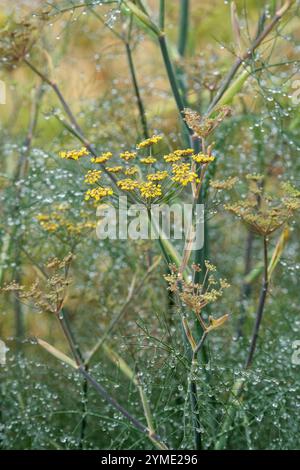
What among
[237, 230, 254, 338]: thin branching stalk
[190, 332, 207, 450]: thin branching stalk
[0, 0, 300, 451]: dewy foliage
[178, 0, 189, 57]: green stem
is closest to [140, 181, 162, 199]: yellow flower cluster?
[0, 0, 300, 451]: dewy foliage

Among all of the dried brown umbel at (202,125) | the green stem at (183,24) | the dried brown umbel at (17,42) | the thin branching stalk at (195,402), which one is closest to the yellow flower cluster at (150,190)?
the dried brown umbel at (202,125)

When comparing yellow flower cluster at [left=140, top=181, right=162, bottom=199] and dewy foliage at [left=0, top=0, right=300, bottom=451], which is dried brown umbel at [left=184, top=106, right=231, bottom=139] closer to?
dewy foliage at [left=0, top=0, right=300, bottom=451]

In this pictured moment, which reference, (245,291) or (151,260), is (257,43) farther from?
(245,291)

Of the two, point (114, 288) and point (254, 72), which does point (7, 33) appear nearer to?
point (254, 72)

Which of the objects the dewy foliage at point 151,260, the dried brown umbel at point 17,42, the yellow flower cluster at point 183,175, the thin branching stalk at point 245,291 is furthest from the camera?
the thin branching stalk at point 245,291

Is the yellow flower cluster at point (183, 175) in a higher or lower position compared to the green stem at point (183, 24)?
lower

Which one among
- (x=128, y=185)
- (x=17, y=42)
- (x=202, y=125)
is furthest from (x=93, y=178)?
(x=17, y=42)

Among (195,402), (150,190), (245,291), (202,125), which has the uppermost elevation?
(202,125)

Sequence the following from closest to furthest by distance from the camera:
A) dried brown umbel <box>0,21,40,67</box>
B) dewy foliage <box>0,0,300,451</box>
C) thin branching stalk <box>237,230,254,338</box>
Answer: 1. dewy foliage <box>0,0,300,451</box>
2. dried brown umbel <box>0,21,40,67</box>
3. thin branching stalk <box>237,230,254,338</box>

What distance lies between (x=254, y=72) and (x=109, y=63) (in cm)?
168

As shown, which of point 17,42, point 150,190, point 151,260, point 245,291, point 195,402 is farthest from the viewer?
point 245,291

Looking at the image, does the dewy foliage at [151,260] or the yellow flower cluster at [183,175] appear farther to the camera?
the dewy foliage at [151,260]

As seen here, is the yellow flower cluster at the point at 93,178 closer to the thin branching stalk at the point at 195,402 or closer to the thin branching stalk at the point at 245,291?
the thin branching stalk at the point at 195,402

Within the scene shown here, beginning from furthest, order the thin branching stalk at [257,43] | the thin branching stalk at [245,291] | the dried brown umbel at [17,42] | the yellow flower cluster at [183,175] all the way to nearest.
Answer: the thin branching stalk at [245,291], the dried brown umbel at [17,42], the thin branching stalk at [257,43], the yellow flower cluster at [183,175]
